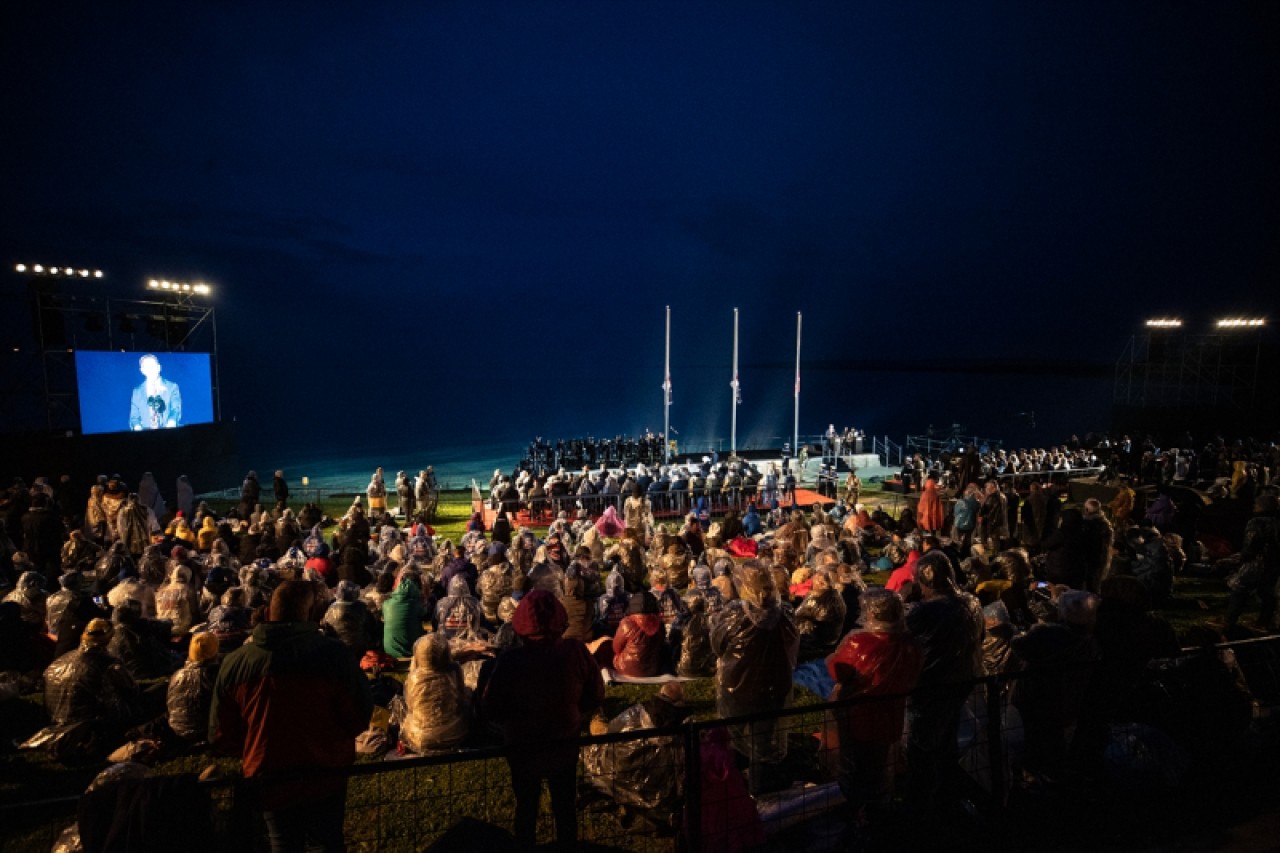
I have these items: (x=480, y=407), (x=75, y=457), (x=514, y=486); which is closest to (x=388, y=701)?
(x=514, y=486)

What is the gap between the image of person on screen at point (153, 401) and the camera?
21.8 meters

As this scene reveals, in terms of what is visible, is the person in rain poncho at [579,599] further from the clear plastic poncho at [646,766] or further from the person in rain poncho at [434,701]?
the clear plastic poncho at [646,766]

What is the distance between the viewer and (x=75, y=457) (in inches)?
743

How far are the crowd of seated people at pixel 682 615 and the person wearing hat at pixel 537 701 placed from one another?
10 centimetres

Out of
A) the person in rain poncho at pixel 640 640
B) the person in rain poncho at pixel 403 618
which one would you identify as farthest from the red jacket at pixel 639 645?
the person in rain poncho at pixel 403 618

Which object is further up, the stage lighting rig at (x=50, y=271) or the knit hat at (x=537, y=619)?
the stage lighting rig at (x=50, y=271)

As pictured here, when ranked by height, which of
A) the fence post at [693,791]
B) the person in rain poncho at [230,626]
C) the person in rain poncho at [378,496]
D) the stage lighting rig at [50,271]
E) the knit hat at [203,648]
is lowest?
the person in rain poncho at [378,496]

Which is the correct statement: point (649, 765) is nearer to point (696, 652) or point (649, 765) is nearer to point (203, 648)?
point (696, 652)

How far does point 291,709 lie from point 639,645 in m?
4.31

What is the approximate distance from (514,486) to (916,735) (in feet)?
50.6

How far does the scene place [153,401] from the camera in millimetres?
22484

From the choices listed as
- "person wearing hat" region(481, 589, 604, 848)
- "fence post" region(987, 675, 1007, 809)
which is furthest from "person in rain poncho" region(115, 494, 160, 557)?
"fence post" region(987, 675, 1007, 809)

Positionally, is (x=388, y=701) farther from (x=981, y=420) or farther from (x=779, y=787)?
(x=981, y=420)

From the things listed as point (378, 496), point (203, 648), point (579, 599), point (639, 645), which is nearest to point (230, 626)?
point (203, 648)
